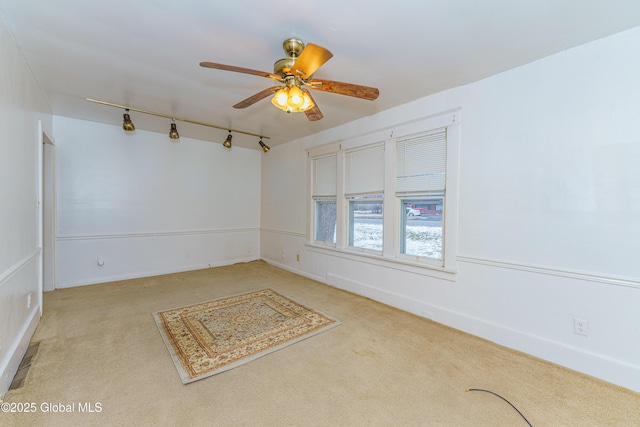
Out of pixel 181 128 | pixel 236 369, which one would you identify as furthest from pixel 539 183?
pixel 181 128

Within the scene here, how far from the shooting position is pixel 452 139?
8.80ft

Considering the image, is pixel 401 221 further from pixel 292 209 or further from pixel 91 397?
pixel 91 397

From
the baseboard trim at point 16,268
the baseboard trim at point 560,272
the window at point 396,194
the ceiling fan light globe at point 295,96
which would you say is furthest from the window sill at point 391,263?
the baseboard trim at point 16,268

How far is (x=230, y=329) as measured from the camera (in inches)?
104

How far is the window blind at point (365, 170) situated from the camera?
346cm

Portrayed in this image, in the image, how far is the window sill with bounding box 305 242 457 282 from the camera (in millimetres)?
2766

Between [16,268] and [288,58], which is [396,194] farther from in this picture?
[16,268]

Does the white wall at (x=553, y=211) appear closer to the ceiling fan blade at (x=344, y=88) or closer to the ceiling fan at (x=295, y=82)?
the ceiling fan blade at (x=344, y=88)

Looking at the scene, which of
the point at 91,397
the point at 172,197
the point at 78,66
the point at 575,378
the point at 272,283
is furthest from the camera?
the point at 172,197

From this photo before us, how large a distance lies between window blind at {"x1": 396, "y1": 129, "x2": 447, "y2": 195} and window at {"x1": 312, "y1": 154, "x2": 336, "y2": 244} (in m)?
1.22

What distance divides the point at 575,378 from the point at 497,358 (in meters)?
0.48

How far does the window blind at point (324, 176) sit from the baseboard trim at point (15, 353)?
11.7 ft

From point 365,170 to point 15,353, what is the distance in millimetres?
3749

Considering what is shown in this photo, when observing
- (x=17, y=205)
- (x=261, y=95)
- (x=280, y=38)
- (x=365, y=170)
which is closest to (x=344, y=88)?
(x=280, y=38)
